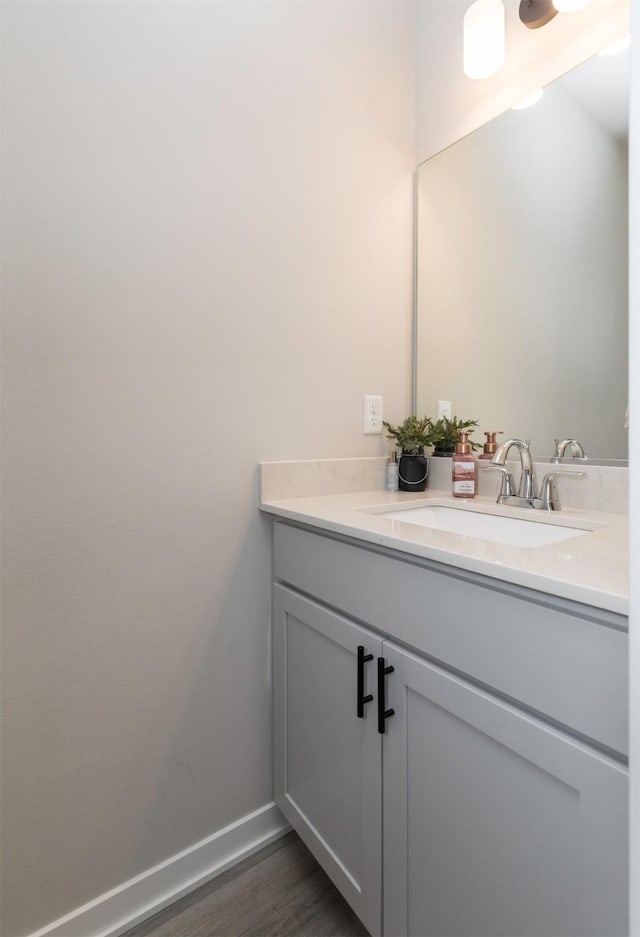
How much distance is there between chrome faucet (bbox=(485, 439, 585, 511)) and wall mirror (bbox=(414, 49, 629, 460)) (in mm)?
92

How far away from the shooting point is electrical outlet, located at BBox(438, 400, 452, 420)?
1.41 meters

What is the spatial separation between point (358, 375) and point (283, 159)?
572 mm

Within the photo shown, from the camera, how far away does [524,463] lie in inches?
43.9

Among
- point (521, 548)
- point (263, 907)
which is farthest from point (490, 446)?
point (263, 907)

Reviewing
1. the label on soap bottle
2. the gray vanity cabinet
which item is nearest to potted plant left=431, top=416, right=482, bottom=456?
the label on soap bottle

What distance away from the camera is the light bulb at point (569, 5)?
1.00 metres

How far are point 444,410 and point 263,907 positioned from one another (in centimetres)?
130

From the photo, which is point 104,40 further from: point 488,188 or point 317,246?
point 488,188

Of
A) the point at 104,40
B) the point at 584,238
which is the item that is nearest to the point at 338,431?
the point at 584,238

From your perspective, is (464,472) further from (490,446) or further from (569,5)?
(569,5)

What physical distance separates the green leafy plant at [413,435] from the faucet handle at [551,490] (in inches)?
14.1

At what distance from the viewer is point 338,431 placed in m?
1.32

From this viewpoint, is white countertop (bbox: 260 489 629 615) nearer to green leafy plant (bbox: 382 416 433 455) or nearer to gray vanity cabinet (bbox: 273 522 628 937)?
gray vanity cabinet (bbox: 273 522 628 937)

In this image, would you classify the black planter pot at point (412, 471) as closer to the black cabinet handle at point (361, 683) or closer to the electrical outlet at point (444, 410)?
the electrical outlet at point (444, 410)
